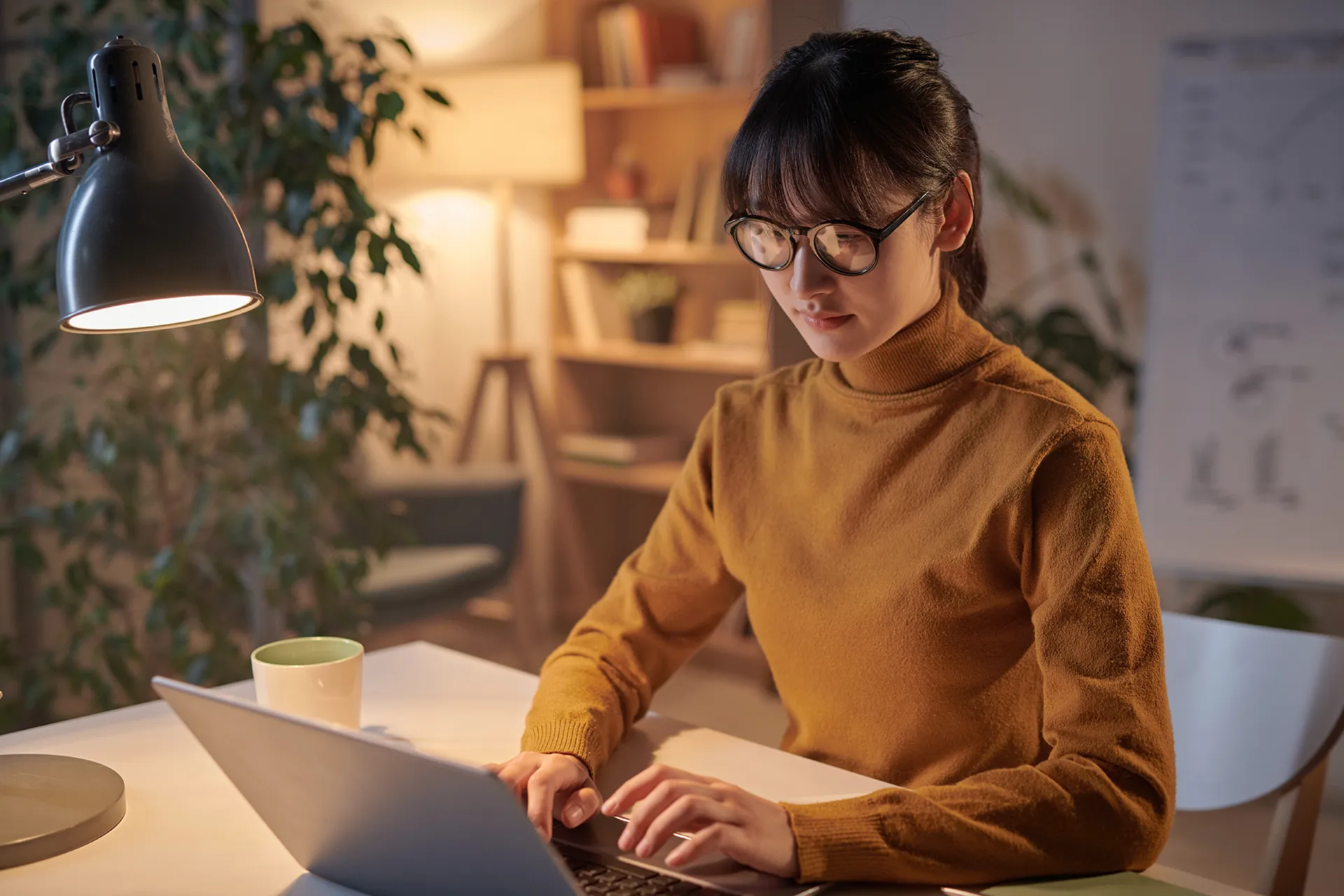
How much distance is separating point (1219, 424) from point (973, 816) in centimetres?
196

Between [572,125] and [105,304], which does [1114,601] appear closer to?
[105,304]

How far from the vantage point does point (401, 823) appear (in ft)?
2.64

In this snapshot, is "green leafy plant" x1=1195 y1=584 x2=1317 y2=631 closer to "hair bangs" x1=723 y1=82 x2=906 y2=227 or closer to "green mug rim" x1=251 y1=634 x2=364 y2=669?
"hair bangs" x1=723 y1=82 x2=906 y2=227

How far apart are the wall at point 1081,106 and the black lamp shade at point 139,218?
2.40m

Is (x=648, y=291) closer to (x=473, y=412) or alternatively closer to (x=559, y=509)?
(x=473, y=412)

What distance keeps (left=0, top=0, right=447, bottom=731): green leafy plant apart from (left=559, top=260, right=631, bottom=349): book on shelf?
5.42 ft

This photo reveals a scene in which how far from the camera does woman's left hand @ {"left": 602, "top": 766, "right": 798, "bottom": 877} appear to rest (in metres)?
0.90

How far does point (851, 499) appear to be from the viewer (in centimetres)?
123

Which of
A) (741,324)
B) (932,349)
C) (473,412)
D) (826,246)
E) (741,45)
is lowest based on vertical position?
(473,412)

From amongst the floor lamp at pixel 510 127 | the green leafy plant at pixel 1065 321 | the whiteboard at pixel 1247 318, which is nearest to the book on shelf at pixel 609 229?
the floor lamp at pixel 510 127

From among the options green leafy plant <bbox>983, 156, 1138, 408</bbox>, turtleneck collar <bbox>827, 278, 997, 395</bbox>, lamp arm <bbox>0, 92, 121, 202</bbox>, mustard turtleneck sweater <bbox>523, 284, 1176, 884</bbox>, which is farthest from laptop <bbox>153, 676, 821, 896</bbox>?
green leafy plant <bbox>983, 156, 1138, 408</bbox>

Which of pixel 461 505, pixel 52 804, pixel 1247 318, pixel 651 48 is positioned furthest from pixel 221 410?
pixel 651 48

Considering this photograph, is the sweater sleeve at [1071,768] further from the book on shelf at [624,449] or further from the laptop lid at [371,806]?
the book on shelf at [624,449]

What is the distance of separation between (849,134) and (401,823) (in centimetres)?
66
